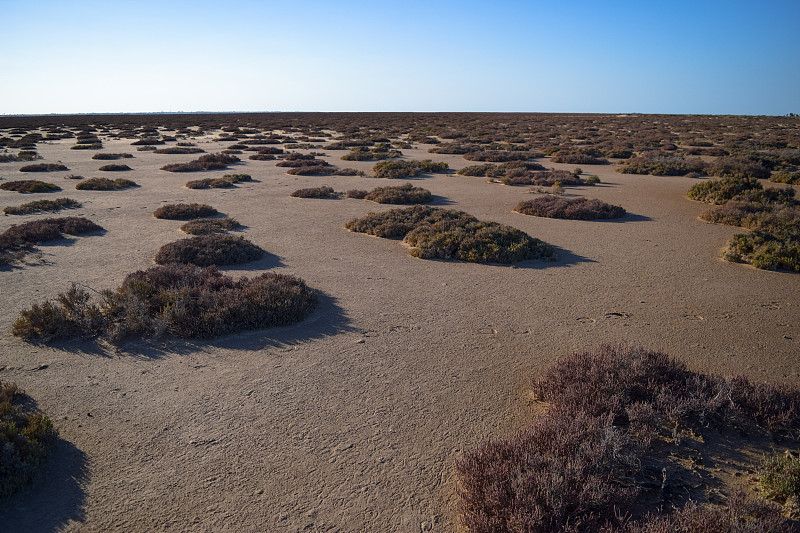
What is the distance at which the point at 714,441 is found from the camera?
4.50 meters

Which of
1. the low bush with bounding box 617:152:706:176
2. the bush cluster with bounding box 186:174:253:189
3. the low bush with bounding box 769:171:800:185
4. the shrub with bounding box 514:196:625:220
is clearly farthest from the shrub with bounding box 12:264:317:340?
the low bush with bounding box 769:171:800:185

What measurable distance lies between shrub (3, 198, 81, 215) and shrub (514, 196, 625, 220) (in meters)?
15.1

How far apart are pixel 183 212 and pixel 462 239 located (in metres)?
8.89

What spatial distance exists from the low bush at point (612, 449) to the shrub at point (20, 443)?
3.56 metres

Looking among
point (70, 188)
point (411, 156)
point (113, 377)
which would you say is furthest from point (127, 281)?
point (411, 156)

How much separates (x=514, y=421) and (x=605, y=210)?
11844 millimetres

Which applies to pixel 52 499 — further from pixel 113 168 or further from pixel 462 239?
pixel 113 168

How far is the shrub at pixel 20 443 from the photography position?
3820mm

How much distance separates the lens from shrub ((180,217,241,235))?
12562mm

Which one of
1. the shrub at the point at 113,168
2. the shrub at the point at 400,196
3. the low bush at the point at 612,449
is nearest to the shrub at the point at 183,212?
the shrub at the point at 400,196

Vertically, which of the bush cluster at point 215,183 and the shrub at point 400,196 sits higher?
the bush cluster at point 215,183

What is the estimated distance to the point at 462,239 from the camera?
10945mm

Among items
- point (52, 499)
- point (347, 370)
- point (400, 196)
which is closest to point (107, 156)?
point (400, 196)

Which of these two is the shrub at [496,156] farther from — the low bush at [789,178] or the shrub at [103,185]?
the shrub at [103,185]
